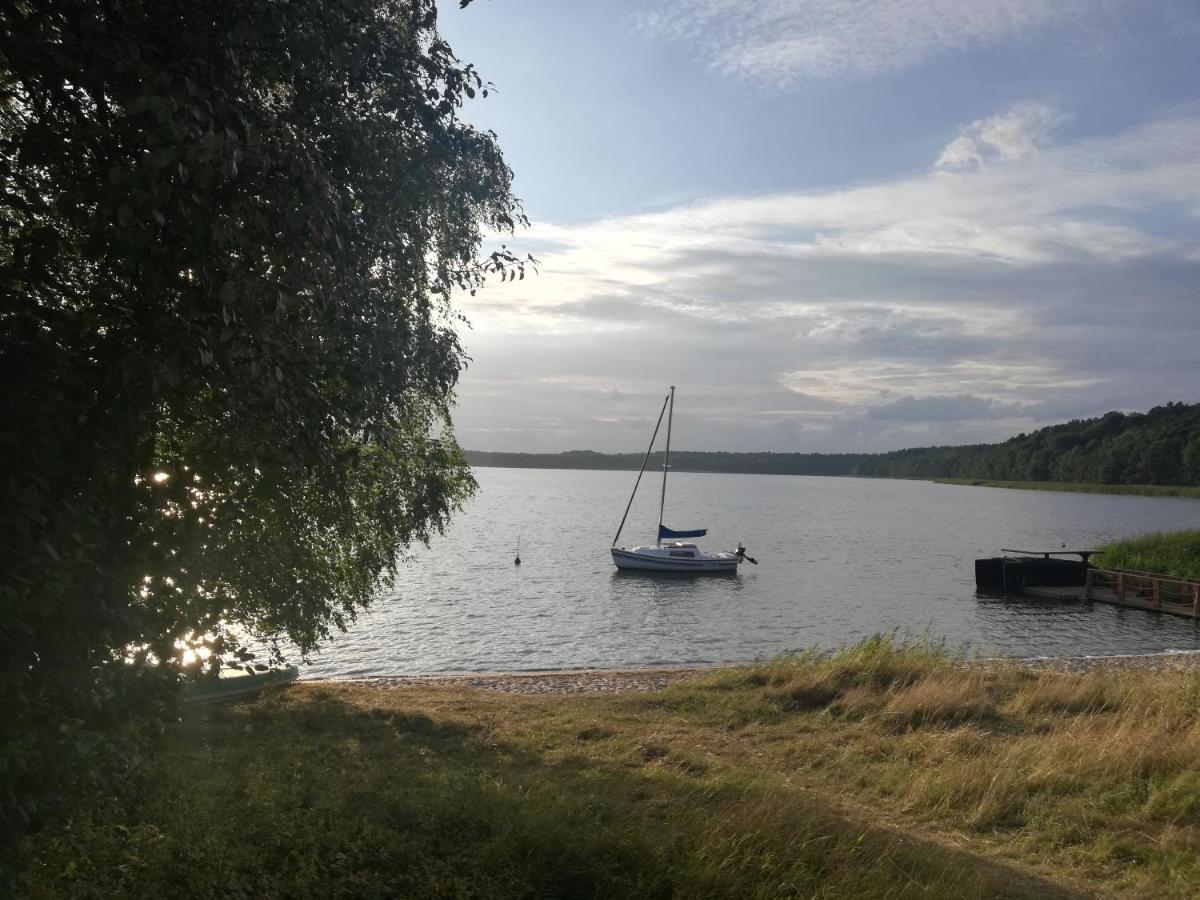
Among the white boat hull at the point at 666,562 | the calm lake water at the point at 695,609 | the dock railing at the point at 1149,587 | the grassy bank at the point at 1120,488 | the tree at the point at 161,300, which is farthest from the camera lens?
the grassy bank at the point at 1120,488

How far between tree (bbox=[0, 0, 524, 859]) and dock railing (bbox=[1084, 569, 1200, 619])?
43.4 m

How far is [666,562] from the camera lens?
54375 millimetres

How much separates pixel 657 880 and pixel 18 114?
643 centimetres

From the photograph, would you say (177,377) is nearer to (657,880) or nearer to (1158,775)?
(657,880)

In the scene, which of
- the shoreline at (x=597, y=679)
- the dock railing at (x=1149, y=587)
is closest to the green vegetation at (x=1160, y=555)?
the dock railing at (x=1149, y=587)

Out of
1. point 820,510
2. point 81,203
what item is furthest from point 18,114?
point 820,510

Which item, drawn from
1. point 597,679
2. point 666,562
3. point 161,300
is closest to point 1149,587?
point 666,562

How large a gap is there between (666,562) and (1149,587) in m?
24.5

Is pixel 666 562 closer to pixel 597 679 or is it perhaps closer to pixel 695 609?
pixel 695 609

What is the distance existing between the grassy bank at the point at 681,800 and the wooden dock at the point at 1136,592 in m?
Answer: 30.8

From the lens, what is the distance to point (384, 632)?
1275 inches

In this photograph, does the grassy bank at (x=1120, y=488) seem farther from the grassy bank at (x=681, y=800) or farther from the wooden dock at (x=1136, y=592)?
the grassy bank at (x=681, y=800)

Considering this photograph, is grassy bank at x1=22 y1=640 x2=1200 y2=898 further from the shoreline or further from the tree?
the shoreline

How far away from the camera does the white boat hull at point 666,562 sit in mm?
53875
